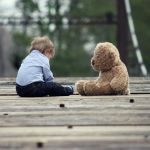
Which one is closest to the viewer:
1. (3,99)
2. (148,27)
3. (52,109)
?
(52,109)

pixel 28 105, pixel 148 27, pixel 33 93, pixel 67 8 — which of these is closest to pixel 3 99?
pixel 33 93

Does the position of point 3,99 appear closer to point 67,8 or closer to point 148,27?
point 148,27

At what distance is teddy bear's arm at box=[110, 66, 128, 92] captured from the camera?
18.2 ft

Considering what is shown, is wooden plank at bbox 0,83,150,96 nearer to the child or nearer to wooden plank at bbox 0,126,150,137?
the child

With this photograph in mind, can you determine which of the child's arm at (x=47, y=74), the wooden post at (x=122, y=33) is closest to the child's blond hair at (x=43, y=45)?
the child's arm at (x=47, y=74)

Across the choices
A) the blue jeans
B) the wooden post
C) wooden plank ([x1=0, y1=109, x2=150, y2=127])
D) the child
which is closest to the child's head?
the child

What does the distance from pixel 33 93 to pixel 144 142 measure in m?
2.29

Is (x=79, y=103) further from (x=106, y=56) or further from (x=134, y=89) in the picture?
(x=134, y=89)

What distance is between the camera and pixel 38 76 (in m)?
5.82

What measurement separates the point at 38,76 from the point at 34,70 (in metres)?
0.07

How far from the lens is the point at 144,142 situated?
11.8 ft

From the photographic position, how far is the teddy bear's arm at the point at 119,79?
556cm

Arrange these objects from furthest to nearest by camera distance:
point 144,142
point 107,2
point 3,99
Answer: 1. point 107,2
2. point 3,99
3. point 144,142

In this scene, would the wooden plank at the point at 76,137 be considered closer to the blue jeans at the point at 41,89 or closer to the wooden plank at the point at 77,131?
the wooden plank at the point at 77,131
